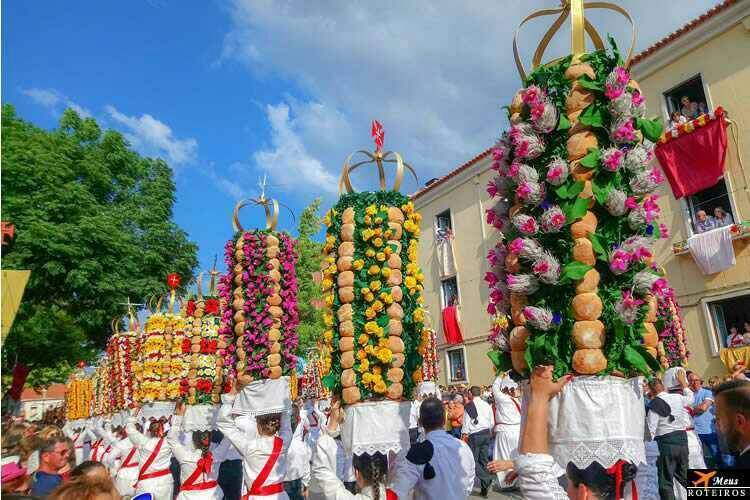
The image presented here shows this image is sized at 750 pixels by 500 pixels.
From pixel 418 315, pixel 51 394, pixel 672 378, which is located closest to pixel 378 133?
pixel 418 315

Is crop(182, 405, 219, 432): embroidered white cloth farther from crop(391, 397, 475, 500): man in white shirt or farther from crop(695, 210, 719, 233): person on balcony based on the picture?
crop(695, 210, 719, 233): person on balcony

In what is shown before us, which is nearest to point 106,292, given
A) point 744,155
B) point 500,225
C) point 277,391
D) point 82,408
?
point 82,408

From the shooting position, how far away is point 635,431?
10.3 ft

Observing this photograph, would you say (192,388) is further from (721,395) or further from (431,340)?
(721,395)

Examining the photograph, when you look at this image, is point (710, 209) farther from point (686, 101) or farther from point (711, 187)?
point (686, 101)

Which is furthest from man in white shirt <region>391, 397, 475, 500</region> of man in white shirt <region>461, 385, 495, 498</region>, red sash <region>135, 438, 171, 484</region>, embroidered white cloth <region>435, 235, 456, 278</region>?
embroidered white cloth <region>435, 235, 456, 278</region>

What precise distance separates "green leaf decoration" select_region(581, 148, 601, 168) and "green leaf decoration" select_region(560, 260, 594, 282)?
0.64 m

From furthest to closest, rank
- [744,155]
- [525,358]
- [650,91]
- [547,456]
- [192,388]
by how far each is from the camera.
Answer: [650,91]
[744,155]
[192,388]
[525,358]
[547,456]

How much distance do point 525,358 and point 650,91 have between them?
55.8ft

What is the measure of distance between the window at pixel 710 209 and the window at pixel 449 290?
1096cm

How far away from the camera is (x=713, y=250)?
48.9 ft

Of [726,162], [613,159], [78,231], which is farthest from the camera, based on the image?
[78,231]

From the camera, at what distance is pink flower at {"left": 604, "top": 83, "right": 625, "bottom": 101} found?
11.1 ft

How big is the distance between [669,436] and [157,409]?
36.0 feet
